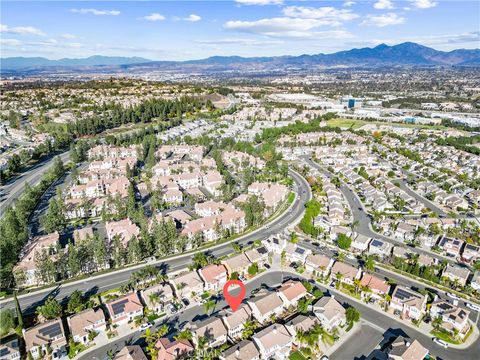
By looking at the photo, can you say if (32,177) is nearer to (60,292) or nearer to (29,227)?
(29,227)

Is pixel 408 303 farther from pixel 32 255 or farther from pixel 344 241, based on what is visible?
pixel 32 255

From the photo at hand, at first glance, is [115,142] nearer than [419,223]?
No

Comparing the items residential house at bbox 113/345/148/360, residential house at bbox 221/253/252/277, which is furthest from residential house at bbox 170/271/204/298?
residential house at bbox 113/345/148/360

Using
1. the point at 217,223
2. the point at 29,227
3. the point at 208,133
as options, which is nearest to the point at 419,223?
the point at 217,223

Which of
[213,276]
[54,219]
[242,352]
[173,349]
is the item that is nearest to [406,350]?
[242,352]

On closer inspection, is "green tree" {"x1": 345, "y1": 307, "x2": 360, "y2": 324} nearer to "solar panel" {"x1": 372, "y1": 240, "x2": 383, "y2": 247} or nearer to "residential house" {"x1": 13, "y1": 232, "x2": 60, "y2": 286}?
"solar panel" {"x1": 372, "y1": 240, "x2": 383, "y2": 247}

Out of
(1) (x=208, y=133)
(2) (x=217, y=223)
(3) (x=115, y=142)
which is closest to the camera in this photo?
(2) (x=217, y=223)
